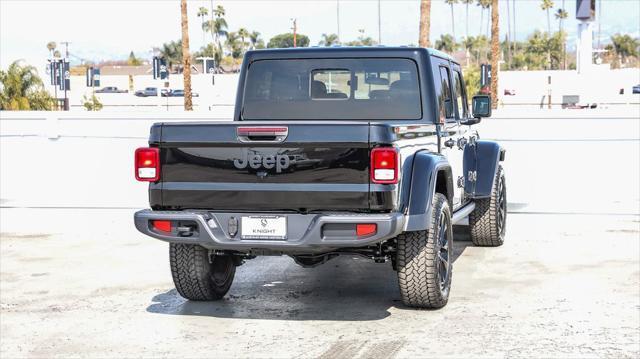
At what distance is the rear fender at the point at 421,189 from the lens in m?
7.21

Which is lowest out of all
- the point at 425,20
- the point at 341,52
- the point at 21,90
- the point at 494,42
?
the point at 341,52

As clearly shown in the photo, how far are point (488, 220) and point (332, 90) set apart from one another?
9.27 feet

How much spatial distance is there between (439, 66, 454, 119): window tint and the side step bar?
89 centimetres

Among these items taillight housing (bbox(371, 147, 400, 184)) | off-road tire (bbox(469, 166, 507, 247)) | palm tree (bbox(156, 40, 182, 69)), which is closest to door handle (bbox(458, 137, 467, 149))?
off-road tire (bbox(469, 166, 507, 247))

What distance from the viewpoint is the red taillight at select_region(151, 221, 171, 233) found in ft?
23.8

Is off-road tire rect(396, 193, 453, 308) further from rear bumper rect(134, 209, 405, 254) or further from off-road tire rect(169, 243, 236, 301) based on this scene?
off-road tire rect(169, 243, 236, 301)

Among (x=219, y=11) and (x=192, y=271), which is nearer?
(x=192, y=271)

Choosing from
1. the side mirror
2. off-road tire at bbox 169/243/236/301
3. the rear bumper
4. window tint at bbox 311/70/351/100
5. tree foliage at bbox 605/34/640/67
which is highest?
tree foliage at bbox 605/34/640/67

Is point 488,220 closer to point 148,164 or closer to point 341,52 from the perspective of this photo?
point 341,52

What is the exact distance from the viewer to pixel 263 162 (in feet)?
23.1

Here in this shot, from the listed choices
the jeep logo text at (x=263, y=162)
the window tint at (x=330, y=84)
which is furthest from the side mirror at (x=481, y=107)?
the jeep logo text at (x=263, y=162)

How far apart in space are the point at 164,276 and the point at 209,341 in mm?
2642

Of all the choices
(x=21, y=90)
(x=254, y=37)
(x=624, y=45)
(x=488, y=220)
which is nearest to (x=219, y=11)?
(x=254, y=37)

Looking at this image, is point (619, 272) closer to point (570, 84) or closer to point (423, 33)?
point (423, 33)
